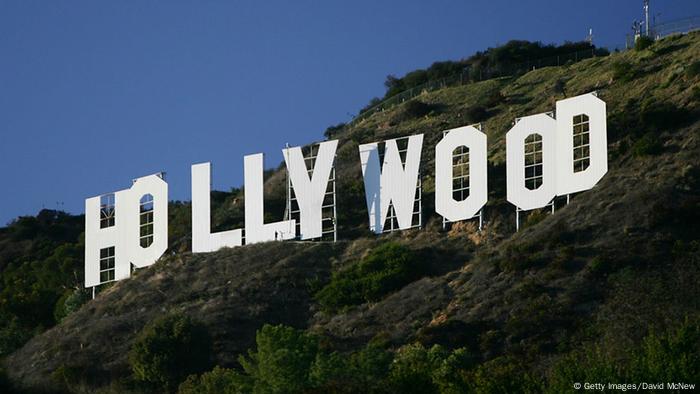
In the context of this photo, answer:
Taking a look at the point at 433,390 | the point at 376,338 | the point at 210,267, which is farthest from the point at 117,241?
the point at 433,390

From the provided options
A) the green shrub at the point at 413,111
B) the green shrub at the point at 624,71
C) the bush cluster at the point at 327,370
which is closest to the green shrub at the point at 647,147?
the green shrub at the point at 624,71

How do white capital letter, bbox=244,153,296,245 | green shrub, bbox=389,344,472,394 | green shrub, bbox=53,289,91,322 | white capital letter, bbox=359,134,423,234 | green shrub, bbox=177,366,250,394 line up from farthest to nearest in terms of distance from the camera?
green shrub, bbox=53,289,91,322 → white capital letter, bbox=244,153,296,245 → white capital letter, bbox=359,134,423,234 → green shrub, bbox=177,366,250,394 → green shrub, bbox=389,344,472,394

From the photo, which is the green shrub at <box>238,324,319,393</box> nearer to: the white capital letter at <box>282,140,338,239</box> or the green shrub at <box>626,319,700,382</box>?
the green shrub at <box>626,319,700,382</box>

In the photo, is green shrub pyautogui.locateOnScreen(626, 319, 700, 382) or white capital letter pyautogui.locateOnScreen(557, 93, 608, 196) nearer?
green shrub pyautogui.locateOnScreen(626, 319, 700, 382)

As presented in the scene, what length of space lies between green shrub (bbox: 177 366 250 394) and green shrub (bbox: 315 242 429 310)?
10532 millimetres

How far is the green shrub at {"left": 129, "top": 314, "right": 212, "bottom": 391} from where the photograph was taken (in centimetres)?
6625

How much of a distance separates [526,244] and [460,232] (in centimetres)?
585

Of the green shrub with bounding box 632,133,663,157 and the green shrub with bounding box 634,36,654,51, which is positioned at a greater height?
the green shrub with bounding box 634,36,654,51

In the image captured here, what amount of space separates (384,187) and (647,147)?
11.3m

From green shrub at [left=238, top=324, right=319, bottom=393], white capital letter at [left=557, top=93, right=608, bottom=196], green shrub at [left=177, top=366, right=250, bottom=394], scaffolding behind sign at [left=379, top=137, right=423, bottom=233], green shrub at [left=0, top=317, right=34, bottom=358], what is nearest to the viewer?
green shrub at [left=238, top=324, right=319, bottom=393]

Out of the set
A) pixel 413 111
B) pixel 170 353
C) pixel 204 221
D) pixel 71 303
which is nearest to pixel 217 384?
pixel 170 353

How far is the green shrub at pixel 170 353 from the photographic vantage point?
66.2 metres

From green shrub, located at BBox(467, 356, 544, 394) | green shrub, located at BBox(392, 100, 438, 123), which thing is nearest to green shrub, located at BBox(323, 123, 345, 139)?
green shrub, located at BBox(392, 100, 438, 123)

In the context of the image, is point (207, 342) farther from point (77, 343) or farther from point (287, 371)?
point (287, 371)
